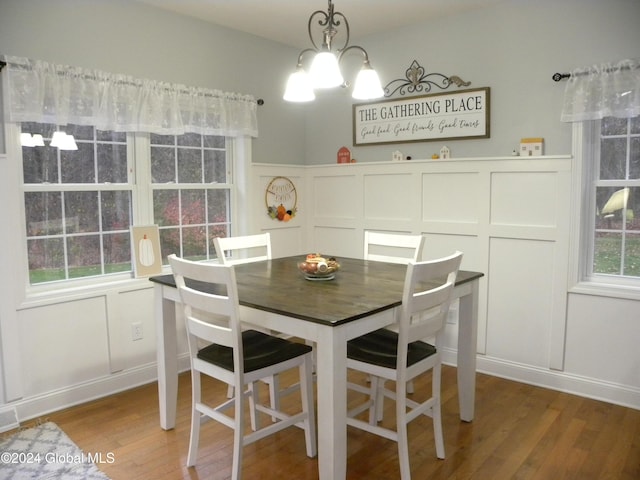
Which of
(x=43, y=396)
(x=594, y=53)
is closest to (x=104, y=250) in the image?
(x=43, y=396)

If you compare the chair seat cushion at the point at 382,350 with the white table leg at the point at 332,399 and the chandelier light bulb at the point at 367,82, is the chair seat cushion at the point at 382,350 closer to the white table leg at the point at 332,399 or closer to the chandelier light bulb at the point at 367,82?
the white table leg at the point at 332,399

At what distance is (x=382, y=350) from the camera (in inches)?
93.2

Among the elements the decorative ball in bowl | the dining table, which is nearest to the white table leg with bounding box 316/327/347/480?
the dining table

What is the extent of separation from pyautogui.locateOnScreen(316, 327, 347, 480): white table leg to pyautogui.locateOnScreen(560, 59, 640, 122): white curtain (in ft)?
7.02

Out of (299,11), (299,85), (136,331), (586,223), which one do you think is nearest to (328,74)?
(299,85)

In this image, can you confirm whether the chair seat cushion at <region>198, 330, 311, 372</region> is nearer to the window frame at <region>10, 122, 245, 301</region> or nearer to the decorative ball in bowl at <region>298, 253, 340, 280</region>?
the decorative ball in bowl at <region>298, 253, 340, 280</region>

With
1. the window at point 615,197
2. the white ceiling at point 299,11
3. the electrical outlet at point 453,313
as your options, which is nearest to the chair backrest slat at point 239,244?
the electrical outlet at point 453,313

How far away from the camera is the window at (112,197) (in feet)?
9.83

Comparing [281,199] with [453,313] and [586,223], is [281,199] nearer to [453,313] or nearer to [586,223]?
[453,313]

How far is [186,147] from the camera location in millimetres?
3703

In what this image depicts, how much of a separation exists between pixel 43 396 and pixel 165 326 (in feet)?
3.13

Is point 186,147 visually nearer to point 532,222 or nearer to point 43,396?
point 43,396

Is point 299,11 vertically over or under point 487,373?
over

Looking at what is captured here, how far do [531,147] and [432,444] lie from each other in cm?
195
